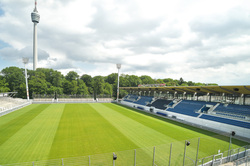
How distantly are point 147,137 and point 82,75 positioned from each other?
86.0m

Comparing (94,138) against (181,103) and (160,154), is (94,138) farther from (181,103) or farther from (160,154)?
(181,103)

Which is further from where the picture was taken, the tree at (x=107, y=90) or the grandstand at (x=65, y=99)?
the tree at (x=107, y=90)

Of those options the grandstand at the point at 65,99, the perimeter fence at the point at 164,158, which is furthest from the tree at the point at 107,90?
the perimeter fence at the point at 164,158

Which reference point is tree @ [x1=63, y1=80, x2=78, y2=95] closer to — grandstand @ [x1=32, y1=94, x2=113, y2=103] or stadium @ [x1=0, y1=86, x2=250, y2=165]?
grandstand @ [x1=32, y1=94, x2=113, y2=103]

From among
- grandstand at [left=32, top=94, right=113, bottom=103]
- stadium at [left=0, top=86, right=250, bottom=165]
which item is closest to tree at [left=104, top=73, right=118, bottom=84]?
grandstand at [left=32, top=94, right=113, bottom=103]

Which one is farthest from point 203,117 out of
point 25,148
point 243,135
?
point 25,148

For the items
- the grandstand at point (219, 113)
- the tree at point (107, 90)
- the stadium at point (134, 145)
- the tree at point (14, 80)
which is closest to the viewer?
the stadium at point (134, 145)

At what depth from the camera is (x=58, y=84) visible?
63.8 m

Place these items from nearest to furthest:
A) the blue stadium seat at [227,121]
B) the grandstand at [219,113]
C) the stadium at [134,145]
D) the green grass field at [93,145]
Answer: the stadium at [134,145] < the green grass field at [93,145] < the blue stadium seat at [227,121] < the grandstand at [219,113]

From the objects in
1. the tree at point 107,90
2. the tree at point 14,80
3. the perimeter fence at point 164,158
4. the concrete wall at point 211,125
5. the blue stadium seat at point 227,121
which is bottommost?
the concrete wall at point 211,125

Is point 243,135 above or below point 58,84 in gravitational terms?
below

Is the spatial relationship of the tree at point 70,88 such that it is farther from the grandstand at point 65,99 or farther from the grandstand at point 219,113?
the grandstand at point 219,113

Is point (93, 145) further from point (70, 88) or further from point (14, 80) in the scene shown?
point (14, 80)

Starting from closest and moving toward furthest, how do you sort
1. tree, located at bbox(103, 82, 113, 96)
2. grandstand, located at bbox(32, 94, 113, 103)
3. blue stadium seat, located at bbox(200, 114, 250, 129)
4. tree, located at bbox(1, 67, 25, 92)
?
blue stadium seat, located at bbox(200, 114, 250, 129)
grandstand, located at bbox(32, 94, 113, 103)
tree, located at bbox(1, 67, 25, 92)
tree, located at bbox(103, 82, 113, 96)
